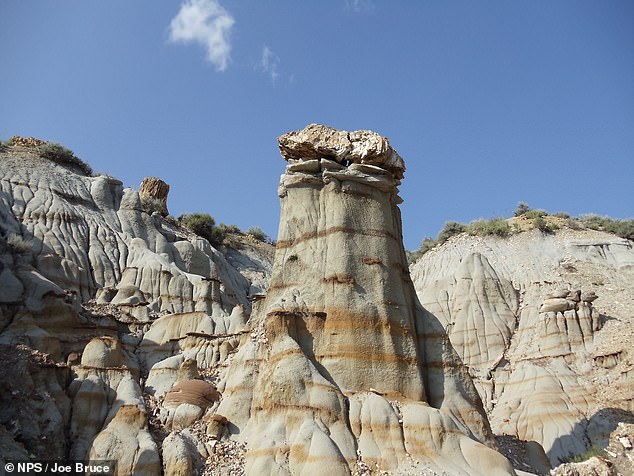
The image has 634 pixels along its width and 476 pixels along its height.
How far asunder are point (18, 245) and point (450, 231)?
33.9 meters

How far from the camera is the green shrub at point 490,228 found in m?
54.7

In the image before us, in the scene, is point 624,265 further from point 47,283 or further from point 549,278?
point 47,283

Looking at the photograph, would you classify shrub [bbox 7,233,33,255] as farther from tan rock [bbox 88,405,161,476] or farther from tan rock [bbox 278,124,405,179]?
tan rock [bbox 278,124,405,179]

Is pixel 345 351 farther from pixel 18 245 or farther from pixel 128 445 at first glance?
pixel 18 245

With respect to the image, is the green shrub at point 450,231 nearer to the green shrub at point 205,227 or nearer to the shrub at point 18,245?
the green shrub at point 205,227

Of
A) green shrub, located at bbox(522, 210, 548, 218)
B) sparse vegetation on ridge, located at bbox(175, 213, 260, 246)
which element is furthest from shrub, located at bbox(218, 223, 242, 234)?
green shrub, located at bbox(522, 210, 548, 218)

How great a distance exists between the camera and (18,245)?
37719 mm

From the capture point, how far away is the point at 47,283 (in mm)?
31547

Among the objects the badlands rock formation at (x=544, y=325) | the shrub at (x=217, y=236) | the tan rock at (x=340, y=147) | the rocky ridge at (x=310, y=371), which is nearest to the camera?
the rocky ridge at (x=310, y=371)

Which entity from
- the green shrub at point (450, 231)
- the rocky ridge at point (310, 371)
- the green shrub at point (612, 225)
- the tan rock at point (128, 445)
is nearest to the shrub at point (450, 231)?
the green shrub at point (450, 231)

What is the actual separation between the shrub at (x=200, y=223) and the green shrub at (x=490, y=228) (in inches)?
967

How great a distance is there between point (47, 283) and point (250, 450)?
15743 millimetres

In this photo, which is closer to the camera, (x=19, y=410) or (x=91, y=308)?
(x=19, y=410)

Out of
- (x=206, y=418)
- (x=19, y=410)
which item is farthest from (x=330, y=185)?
(x=19, y=410)
